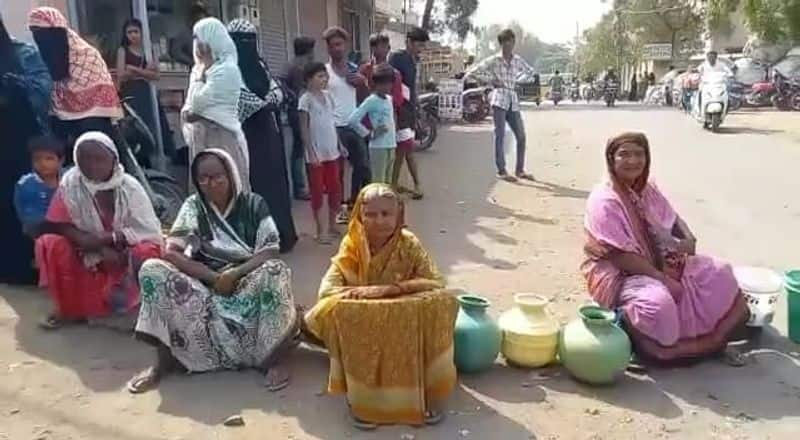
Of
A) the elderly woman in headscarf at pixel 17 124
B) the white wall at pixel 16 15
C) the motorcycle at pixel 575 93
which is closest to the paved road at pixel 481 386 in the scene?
the elderly woman in headscarf at pixel 17 124

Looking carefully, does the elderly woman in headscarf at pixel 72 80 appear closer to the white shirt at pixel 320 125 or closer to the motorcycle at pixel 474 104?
the white shirt at pixel 320 125

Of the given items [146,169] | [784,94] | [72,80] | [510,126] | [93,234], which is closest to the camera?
[93,234]

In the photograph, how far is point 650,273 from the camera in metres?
3.69

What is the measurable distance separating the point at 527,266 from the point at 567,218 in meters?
1.79

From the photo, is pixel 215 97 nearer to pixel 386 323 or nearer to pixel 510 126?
pixel 386 323

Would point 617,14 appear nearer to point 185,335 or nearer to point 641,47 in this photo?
point 641,47

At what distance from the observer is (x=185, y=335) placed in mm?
3623

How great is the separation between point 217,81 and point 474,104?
14.1 meters

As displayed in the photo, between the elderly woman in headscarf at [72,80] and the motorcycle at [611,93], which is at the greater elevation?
the elderly woman in headscarf at [72,80]

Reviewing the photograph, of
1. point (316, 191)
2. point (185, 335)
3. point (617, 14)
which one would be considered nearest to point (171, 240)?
point (185, 335)

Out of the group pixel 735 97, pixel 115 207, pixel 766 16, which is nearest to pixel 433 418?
pixel 115 207

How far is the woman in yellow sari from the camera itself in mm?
3066

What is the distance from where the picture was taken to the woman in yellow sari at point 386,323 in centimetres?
307

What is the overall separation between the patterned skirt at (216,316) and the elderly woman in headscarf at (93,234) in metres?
0.76
